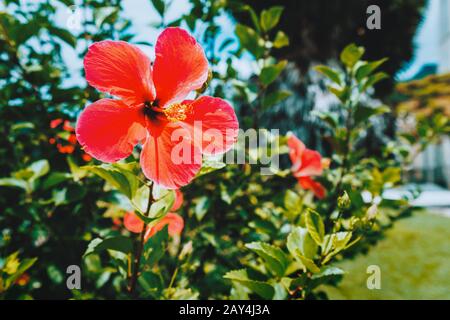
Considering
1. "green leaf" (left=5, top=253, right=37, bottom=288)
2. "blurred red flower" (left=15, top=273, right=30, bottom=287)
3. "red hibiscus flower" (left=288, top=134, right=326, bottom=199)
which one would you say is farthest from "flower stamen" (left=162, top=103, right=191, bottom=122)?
Result: "blurred red flower" (left=15, top=273, right=30, bottom=287)

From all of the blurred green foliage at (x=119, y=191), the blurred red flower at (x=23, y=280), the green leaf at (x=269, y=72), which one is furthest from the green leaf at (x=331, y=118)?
the blurred red flower at (x=23, y=280)

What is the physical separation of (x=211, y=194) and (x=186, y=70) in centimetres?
81

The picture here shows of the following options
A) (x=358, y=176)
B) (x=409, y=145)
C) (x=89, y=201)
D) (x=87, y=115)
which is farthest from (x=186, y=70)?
(x=409, y=145)

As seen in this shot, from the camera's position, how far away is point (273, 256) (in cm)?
90

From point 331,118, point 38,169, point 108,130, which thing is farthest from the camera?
point 331,118

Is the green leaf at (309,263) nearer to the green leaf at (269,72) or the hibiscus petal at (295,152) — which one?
the hibiscus petal at (295,152)

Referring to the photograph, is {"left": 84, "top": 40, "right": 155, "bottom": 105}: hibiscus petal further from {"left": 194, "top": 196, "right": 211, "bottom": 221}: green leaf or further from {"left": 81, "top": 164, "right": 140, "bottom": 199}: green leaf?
{"left": 194, "top": 196, "right": 211, "bottom": 221}: green leaf

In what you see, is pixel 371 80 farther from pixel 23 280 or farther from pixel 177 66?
pixel 23 280

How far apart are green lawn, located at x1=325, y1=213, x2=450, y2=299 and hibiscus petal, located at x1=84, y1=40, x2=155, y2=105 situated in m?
0.93

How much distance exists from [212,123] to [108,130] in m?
0.21

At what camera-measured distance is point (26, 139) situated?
1.45 metres

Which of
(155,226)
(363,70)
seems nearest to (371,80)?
(363,70)

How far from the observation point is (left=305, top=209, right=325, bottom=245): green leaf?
868mm

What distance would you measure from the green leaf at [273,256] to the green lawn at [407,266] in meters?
0.42
